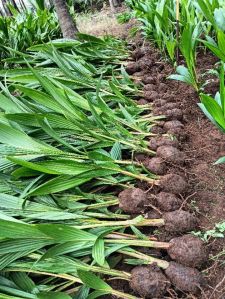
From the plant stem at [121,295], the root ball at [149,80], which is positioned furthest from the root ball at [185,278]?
the root ball at [149,80]

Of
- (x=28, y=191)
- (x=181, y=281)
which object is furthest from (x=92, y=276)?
(x=28, y=191)

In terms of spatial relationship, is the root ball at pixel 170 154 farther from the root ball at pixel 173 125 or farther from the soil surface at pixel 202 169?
the root ball at pixel 173 125

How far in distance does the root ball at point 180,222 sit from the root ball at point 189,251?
0.18 ft

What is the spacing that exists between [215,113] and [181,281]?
0.63 meters

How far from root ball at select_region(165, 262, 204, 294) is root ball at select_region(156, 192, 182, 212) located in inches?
10.4

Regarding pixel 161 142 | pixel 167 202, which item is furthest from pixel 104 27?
pixel 167 202

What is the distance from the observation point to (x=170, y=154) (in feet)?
5.31

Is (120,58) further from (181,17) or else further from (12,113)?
(12,113)

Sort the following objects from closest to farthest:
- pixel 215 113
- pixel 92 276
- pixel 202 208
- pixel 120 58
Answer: pixel 92 276, pixel 215 113, pixel 202 208, pixel 120 58

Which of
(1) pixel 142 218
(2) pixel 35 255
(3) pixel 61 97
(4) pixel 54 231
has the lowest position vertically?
(1) pixel 142 218

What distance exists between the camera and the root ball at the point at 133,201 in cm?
139

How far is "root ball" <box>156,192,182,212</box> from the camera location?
1.38 metres

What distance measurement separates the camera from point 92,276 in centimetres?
110

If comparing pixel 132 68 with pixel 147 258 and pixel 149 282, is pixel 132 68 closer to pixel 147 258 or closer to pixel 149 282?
pixel 147 258
